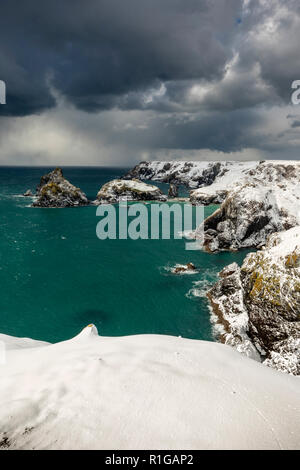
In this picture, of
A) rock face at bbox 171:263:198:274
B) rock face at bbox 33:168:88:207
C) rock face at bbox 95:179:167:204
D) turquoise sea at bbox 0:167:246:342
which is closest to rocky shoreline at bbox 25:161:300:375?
turquoise sea at bbox 0:167:246:342

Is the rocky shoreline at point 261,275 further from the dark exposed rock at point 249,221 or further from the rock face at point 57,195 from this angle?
the rock face at point 57,195

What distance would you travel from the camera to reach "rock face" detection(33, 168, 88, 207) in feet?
355

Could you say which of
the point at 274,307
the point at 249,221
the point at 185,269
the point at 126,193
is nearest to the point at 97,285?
the point at 185,269

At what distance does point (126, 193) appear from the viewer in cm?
13138

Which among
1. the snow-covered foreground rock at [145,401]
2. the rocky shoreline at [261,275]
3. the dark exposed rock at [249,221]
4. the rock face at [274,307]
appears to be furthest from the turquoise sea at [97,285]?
the snow-covered foreground rock at [145,401]

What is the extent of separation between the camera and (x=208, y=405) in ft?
21.3

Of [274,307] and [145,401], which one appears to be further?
[274,307]

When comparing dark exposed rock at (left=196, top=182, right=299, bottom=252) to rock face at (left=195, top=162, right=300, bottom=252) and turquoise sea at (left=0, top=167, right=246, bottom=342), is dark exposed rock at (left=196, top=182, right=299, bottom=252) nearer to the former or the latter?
rock face at (left=195, top=162, right=300, bottom=252)

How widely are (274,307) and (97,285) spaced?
1144 inches

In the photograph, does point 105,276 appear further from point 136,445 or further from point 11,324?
point 136,445

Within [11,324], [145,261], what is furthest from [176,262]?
[11,324]

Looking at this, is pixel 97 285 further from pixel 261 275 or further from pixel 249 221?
pixel 249 221

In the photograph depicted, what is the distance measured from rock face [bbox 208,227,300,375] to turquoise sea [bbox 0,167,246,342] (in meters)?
6.23

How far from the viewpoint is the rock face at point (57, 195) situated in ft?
355
